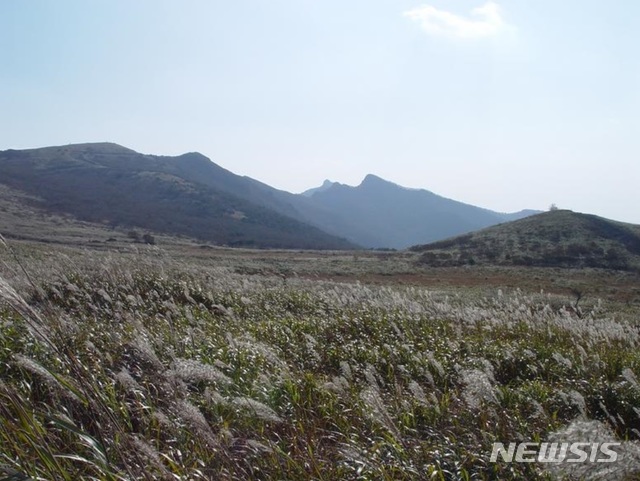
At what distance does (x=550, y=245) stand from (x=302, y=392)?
58.6 meters

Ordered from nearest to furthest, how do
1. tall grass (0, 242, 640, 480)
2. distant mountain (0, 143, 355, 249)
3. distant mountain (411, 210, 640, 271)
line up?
1. tall grass (0, 242, 640, 480)
2. distant mountain (411, 210, 640, 271)
3. distant mountain (0, 143, 355, 249)

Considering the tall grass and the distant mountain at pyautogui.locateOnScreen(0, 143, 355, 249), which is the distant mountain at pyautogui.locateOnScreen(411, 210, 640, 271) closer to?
the distant mountain at pyautogui.locateOnScreen(0, 143, 355, 249)

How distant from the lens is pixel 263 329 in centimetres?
756

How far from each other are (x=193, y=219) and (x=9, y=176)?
49.8 meters

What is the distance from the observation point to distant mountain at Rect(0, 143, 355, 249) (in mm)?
107625

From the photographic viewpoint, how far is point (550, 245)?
57531 mm

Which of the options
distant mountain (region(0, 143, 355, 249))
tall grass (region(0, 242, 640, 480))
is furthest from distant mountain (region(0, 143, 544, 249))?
tall grass (region(0, 242, 640, 480))

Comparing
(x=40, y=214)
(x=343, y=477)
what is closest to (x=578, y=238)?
(x=343, y=477)

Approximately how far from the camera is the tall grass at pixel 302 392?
116 inches

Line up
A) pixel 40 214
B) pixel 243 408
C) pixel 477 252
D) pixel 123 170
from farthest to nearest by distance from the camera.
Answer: pixel 123 170 < pixel 40 214 < pixel 477 252 < pixel 243 408

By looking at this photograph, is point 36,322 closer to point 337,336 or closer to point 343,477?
point 343,477

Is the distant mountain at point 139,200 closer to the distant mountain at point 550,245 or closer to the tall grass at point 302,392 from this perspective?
the distant mountain at point 550,245

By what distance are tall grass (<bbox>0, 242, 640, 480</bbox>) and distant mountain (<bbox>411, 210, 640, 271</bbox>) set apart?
43.4 meters

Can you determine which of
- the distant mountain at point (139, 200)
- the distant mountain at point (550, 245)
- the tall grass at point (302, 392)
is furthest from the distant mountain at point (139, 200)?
the tall grass at point (302, 392)
